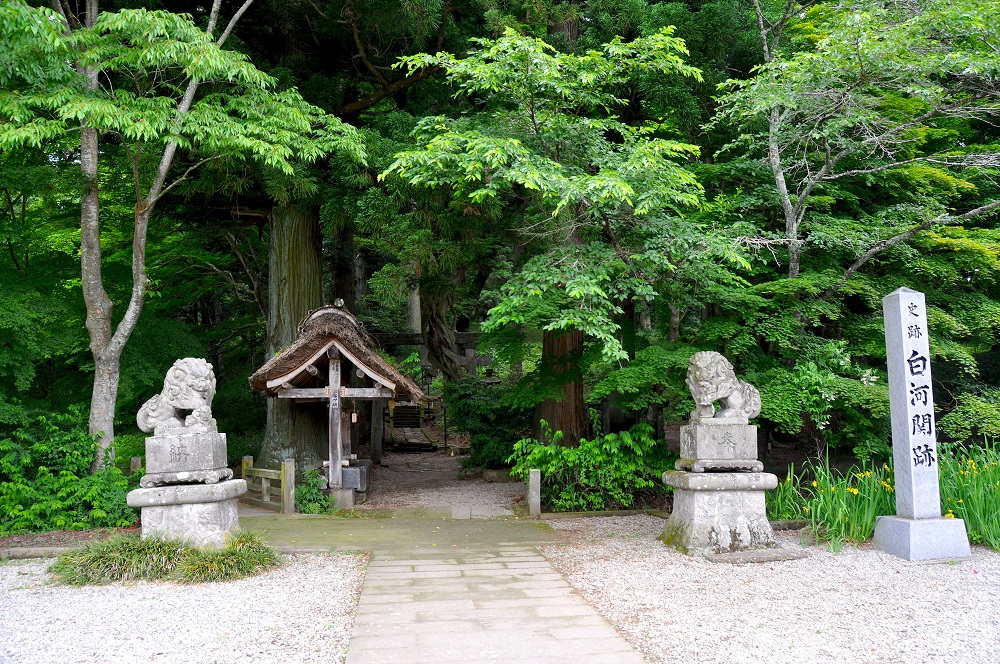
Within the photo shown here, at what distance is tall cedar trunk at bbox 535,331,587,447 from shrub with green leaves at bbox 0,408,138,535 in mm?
5877

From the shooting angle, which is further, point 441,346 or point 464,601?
point 441,346

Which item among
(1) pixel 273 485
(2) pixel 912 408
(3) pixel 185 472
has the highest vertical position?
(2) pixel 912 408

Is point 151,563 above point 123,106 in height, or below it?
below

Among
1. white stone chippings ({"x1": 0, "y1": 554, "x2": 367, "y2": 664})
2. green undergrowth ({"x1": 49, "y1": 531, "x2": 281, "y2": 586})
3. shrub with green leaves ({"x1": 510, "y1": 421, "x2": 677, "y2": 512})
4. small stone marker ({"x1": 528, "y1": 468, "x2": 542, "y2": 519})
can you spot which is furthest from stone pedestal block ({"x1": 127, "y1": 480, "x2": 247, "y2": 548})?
small stone marker ({"x1": 528, "y1": 468, "x2": 542, "y2": 519})

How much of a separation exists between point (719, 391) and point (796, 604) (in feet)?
7.48

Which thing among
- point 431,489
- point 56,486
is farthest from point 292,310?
point 56,486

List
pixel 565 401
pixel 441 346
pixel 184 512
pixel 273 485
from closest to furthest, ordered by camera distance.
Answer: pixel 184 512
pixel 273 485
pixel 565 401
pixel 441 346

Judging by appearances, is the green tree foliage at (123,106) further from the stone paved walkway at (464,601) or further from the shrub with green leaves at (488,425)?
the shrub with green leaves at (488,425)

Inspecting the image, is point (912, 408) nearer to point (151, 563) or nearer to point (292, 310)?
point (151, 563)

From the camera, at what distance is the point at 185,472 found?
20.7 ft

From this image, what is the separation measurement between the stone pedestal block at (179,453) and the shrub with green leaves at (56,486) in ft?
7.56

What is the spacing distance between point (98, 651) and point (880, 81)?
31.8 ft

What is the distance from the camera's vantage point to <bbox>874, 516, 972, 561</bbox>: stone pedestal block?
6273mm

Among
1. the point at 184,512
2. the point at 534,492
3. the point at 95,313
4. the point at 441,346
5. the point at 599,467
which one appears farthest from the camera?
the point at 441,346
